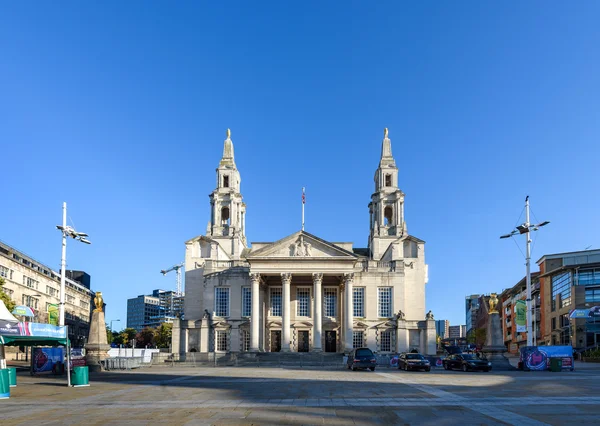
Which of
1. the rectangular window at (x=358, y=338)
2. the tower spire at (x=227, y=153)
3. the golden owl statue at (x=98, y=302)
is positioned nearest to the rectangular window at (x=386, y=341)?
the rectangular window at (x=358, y=338)

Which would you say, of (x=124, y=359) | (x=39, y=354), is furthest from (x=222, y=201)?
(x=39, y=354)

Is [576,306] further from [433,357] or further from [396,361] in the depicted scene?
[396,361]

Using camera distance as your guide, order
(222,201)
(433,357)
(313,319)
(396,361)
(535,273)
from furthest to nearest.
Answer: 1. (535,273)
2. (222,201)
3. (313,319)
4. (433,357)
5. (396,361)

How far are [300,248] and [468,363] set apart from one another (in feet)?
97.9

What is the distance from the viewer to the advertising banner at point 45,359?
40688 mm

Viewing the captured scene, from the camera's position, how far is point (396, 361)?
54.2 metres

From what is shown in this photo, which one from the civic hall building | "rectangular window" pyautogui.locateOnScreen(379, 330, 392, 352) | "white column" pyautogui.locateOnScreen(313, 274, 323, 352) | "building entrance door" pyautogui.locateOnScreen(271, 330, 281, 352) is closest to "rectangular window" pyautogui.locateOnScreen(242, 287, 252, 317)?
the civic hall building

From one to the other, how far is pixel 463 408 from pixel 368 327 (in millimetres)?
53748

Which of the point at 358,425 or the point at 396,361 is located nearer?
the point at 358,425

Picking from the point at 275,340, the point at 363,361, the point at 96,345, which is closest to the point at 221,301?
the point at 275,340

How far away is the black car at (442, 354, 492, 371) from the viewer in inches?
1654

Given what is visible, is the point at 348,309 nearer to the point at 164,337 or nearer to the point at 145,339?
the point at 164,337

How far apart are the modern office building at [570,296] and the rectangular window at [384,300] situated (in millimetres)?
21822

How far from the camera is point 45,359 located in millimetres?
41000
